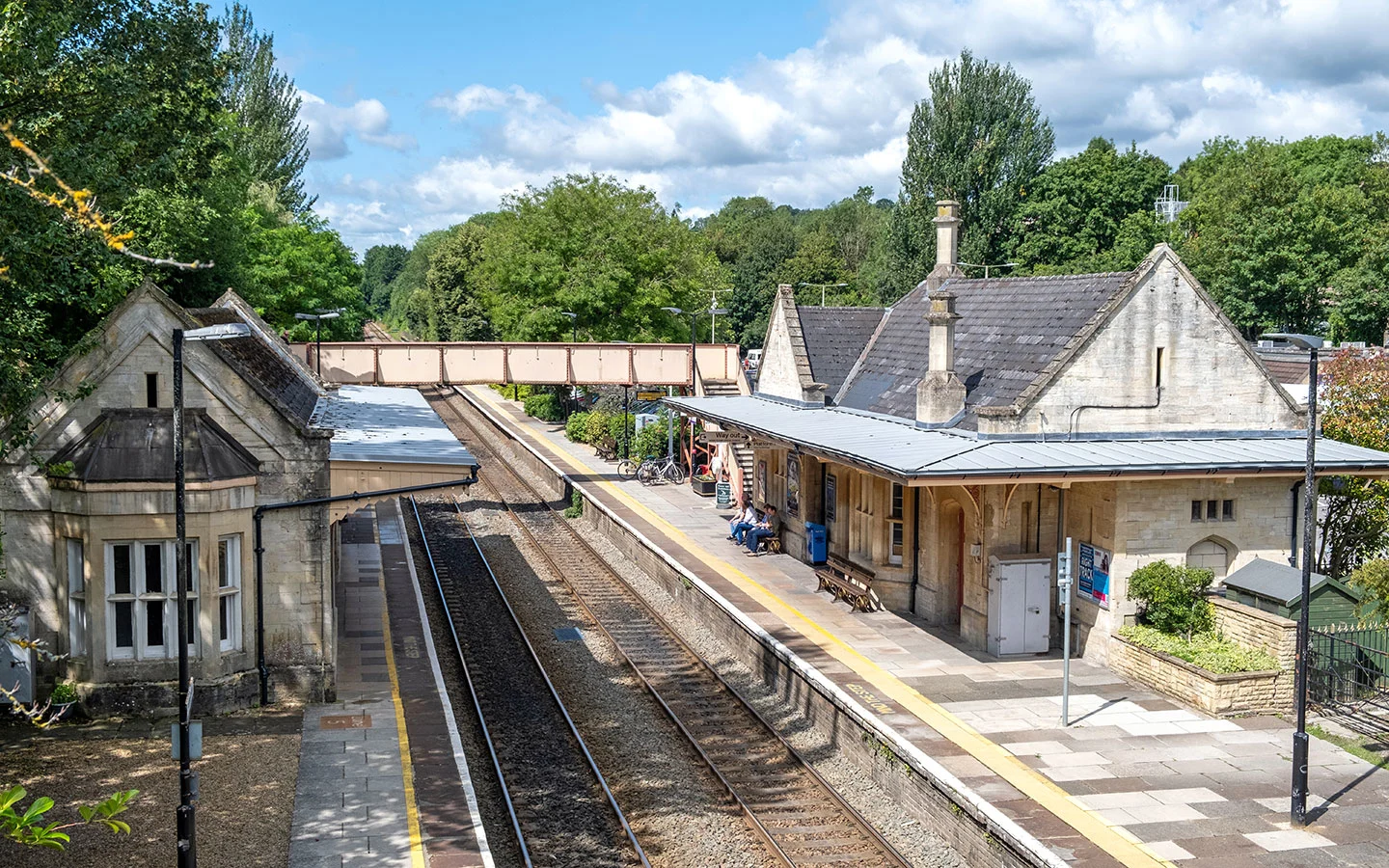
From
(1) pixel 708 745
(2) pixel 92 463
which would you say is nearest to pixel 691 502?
(1) pixel 708 745

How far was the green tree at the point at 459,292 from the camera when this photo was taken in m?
85.7

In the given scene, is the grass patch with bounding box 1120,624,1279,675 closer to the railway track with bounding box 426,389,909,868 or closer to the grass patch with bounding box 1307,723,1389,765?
the grass patch with bounding box 1307,723,1389,765

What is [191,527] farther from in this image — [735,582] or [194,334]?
[735,582]

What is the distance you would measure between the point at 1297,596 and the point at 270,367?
60.3 ft

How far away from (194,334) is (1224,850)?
477 inches

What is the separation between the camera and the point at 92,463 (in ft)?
53.9

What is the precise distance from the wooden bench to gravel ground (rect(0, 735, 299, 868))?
11.5 metres

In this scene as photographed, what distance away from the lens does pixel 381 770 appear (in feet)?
51.2

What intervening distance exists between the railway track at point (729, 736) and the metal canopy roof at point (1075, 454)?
181 inches

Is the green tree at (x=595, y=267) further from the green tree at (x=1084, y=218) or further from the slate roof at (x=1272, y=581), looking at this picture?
the slate roof at (x=1272, y=581)

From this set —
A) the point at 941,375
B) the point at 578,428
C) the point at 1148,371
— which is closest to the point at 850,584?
the point at 941,375

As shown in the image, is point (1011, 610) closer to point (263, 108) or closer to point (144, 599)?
point (144, 599)

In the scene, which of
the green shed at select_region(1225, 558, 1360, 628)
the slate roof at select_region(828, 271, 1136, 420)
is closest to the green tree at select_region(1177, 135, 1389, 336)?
the slate roof at select_region(828, 271, 1136, 420)

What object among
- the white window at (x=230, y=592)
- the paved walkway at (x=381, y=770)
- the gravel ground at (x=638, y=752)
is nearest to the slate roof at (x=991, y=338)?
the gravel ground at (x=638, y=752)
